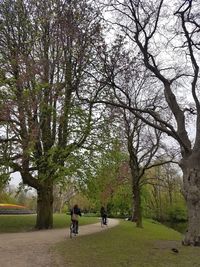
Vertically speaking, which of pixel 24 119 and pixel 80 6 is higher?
pixel 80 6

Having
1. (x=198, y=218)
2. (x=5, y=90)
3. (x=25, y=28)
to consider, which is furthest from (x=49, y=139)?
(x=198, y=218)

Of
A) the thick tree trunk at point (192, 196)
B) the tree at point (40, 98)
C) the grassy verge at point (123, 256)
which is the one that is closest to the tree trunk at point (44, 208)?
the tree at point (40, 98)

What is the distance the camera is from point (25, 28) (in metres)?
28.8

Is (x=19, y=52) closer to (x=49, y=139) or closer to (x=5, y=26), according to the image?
(x=5, y=26)

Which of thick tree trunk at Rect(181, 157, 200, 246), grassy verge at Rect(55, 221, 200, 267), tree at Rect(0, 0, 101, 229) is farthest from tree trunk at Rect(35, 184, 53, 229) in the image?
thick tree trunk at Rect(181, 157, 200, 246)

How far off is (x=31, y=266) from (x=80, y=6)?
13010 millimetres

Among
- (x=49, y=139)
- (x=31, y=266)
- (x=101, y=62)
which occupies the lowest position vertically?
(x=31, y=266)

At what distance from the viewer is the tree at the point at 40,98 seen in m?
25.7

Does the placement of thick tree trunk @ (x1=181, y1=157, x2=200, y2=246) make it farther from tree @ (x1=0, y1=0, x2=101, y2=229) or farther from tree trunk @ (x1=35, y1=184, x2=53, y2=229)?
tree trunk @ (x1=35, y1=184, x2=53, y2=229)

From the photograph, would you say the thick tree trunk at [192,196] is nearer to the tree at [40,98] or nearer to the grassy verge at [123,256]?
the grassy verge at [123,256]

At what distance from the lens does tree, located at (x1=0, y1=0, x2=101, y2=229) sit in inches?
1013

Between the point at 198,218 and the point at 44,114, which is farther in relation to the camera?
the point at 44,114

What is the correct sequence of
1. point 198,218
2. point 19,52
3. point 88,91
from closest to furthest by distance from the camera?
point 198,218 < point 88,91 < point 19,52

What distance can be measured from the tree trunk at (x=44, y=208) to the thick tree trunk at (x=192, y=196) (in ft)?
42.8
